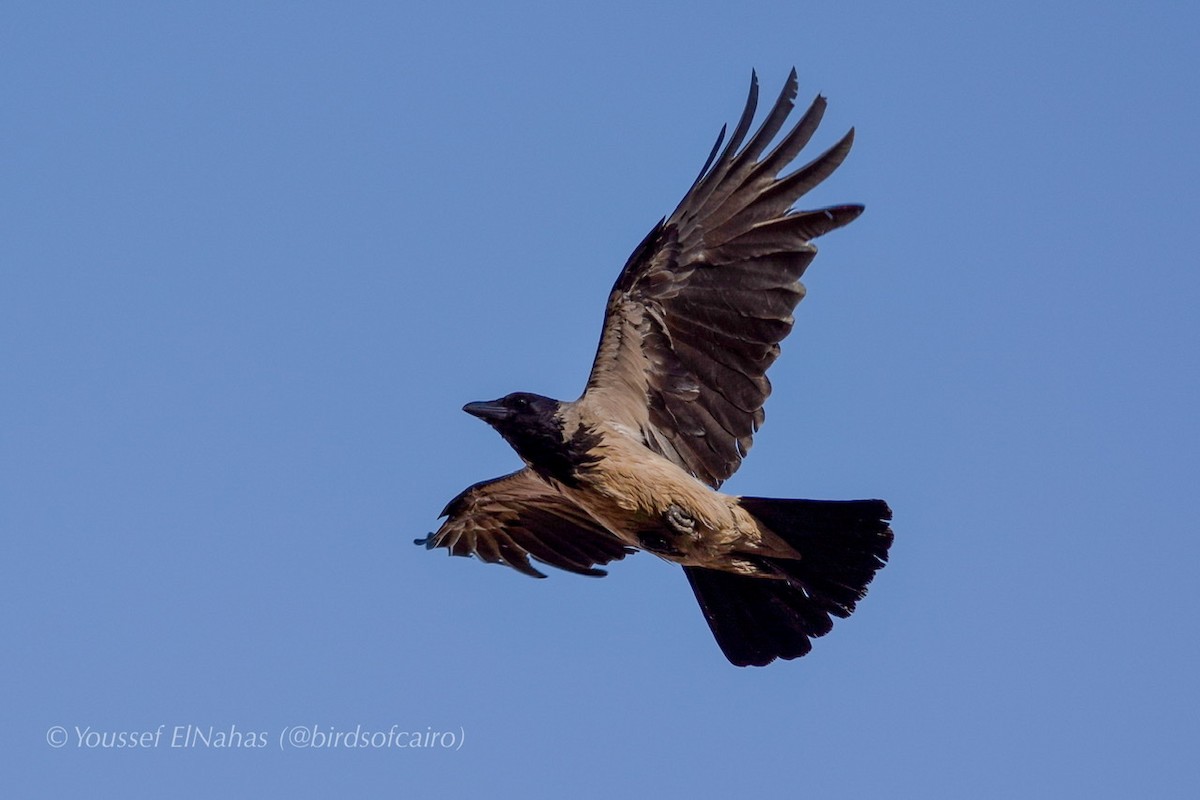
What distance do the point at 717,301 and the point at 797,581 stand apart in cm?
180

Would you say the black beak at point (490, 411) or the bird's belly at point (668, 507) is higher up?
the black beak at point (490, 411)

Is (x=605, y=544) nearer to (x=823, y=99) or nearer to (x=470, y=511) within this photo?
(x=470, y=511)

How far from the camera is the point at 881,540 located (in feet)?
36.2

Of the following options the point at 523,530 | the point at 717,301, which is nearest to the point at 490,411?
the point at 717,301

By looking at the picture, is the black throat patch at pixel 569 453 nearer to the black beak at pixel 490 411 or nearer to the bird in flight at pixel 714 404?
the bird in flight at pixel 714 404

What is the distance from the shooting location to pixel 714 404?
37.0 ft

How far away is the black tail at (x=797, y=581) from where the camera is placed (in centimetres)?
1104

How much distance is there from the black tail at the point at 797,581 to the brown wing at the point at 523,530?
2.39 feet

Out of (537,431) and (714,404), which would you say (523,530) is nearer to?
(537,431)

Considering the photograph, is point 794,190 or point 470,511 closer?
point 794,190

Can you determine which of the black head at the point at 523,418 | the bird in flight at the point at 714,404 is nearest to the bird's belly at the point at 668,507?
the bird in flight at the point at 714,404

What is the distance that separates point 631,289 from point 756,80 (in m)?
1.42

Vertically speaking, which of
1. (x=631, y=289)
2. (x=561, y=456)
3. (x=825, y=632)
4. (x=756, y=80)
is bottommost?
(x=825, y=632)

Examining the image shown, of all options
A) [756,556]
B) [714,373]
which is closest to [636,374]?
[714,373]
